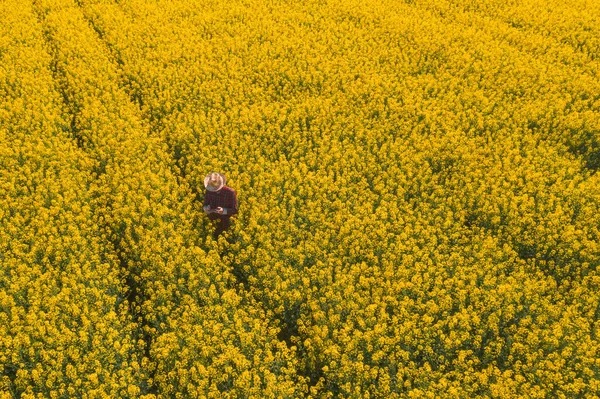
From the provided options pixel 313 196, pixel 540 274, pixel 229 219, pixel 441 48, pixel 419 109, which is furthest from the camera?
pixel 441 48

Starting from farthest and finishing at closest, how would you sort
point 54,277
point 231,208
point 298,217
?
point 298,217
point 231,208
point 54,277

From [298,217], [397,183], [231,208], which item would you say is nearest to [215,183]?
[231,208]

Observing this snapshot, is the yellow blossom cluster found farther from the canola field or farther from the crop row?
the crop row

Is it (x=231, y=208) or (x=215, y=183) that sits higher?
(x=215, y=183)

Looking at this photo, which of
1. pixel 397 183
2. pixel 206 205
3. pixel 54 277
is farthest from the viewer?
pixel 397 183

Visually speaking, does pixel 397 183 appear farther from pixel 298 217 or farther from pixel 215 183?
pixel 215 183

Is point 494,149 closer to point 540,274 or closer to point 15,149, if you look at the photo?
point 540,274

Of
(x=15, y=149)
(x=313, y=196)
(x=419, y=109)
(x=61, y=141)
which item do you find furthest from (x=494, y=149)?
(x=15, y=149)
